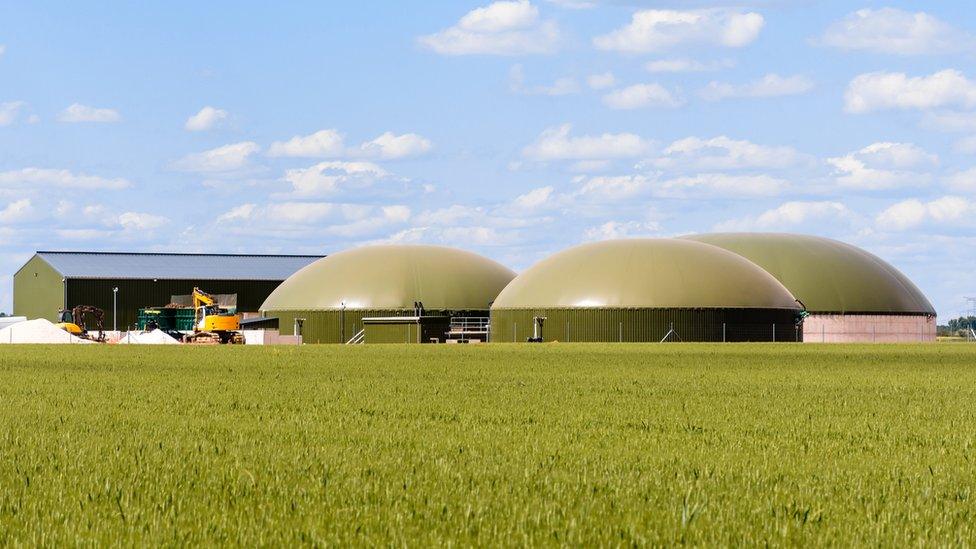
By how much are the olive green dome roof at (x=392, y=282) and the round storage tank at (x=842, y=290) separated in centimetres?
2312

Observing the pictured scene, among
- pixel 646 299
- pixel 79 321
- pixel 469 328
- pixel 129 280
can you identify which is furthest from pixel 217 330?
pixel 129 280

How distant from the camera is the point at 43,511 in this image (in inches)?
357

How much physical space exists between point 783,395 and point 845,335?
83.3 metres

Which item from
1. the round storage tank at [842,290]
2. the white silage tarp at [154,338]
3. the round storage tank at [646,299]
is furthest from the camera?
the round storage tank at [842,290]

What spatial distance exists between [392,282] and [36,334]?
26.3 meters

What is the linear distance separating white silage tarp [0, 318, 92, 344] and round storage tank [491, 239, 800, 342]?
2888cm

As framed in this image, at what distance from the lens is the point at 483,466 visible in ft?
38.2

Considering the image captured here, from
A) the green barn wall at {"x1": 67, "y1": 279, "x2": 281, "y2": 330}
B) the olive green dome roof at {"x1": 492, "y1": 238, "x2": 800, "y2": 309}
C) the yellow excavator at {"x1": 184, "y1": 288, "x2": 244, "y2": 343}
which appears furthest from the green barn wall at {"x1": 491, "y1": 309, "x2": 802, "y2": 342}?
the green barn wall at {"x1": 67, "y1": 279, "x2": 281, "y2": 330}

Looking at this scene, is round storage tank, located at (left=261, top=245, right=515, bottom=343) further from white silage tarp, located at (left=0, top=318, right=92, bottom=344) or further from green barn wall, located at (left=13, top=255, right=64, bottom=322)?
green barn wall, located at (left=13, top=255, right=64, bottom=322)

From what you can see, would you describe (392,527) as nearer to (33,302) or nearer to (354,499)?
(354,499)

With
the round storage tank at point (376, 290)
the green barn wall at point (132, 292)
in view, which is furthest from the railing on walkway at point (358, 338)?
the green barn wall at point (132, 292)

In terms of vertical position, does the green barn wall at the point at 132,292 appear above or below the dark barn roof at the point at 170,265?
below

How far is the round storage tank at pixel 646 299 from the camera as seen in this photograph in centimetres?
8444

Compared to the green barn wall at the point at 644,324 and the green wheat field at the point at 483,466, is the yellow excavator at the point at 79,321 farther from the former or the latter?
the green wheat field at the point at 483,466
